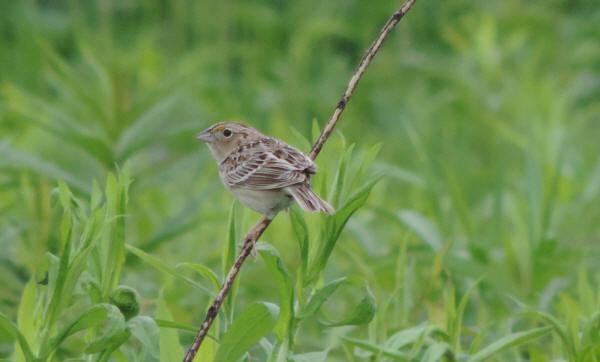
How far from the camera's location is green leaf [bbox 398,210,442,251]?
8.73ft

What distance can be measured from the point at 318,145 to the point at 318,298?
0.77 feet

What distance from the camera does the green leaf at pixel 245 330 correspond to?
4.76 ft

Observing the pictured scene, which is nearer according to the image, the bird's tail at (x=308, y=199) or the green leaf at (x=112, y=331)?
the green leaf at (x=112, y=331)

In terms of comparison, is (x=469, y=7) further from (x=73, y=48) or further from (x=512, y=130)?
(x=73, y=48)

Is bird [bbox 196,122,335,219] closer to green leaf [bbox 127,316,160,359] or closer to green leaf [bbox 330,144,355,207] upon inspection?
green leaf [bbox 330,144,355,207]

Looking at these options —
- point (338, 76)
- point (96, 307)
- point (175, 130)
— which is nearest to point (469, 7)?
point (338, 76)

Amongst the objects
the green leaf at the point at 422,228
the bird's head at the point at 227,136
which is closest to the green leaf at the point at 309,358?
the bird's head at the point at 227,136

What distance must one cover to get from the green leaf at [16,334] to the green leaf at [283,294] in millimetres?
357

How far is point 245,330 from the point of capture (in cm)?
147

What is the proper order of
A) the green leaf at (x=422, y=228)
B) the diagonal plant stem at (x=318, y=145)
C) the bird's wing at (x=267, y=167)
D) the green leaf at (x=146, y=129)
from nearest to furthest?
1. the diagonal plant stem at (x=318, y=145)
2. the bird's wing at (x=267, y=167)
3. the green leaf at (x=422, y=228)
4. the green leaf at (x=146, y=129)

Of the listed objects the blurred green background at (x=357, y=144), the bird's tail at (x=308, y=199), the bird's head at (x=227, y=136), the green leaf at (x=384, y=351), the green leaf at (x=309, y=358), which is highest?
the bird's tail at (x=308, y=199)

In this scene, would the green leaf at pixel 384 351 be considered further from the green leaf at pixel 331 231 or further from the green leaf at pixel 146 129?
the green leaf at pixel 146 129

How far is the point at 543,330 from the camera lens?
1672 millimetres

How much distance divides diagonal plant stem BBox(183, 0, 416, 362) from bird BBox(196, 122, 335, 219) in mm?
85
